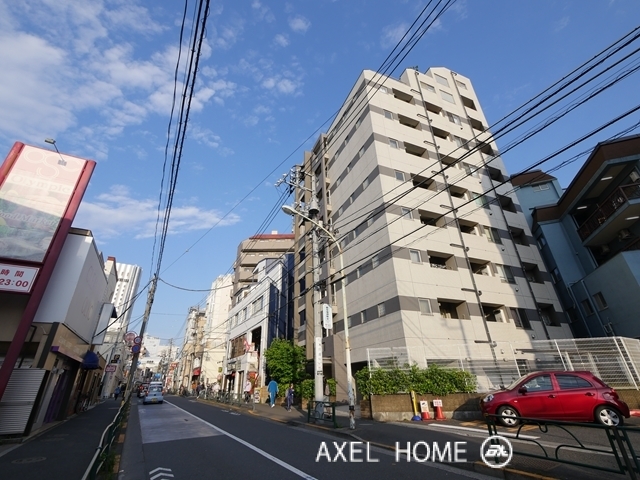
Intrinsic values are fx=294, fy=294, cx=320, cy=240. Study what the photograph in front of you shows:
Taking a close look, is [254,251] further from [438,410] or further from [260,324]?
[438,410]

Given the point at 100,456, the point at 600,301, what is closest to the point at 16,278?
the point at 100,456

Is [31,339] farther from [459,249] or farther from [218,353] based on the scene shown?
[218,353]

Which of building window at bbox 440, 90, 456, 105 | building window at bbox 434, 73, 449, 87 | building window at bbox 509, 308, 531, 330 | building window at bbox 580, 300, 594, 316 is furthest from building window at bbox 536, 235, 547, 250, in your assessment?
building window at bbox 434, 73, 449, 87

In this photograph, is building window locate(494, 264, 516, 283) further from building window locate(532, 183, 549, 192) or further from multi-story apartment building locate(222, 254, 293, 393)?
multi-story apartment building locate(222, 254, 293, 393)

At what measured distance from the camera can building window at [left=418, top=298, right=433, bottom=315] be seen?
19.1m

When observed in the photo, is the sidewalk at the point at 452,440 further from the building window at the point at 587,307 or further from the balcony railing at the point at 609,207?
the building window at the point at 587,307

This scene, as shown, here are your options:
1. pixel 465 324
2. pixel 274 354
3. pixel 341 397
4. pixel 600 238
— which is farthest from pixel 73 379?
pixel 600 238

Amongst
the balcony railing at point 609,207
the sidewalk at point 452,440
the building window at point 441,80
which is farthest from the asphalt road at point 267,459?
the building window at point 441,80

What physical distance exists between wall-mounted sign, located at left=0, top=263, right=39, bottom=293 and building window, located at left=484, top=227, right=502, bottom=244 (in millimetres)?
28878

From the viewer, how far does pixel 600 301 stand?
2111cm

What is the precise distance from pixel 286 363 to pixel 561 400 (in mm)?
18870

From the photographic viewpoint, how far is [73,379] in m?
17.6

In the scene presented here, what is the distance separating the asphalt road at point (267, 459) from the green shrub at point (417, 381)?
3.54 m

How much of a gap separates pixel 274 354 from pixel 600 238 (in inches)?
1047
